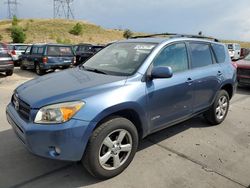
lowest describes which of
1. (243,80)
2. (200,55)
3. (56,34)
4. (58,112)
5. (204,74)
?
(243,80)

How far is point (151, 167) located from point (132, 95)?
3.50ft

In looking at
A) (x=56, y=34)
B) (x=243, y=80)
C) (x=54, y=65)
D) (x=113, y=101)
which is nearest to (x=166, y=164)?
(x=113, y=101)

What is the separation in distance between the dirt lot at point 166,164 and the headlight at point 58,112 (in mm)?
859

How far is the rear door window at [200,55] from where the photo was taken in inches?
179

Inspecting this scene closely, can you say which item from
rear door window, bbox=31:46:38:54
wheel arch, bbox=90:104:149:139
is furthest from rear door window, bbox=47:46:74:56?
wheel arch, bbox=90:104:149:139

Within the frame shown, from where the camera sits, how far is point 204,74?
4.64 m

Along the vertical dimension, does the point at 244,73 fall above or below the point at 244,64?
below

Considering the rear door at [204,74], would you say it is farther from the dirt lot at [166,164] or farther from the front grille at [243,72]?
the front grille at [243,72]

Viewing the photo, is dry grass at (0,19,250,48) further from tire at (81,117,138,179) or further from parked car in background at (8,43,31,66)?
tire at (81,117,138,179)

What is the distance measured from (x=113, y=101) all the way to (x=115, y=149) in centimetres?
64

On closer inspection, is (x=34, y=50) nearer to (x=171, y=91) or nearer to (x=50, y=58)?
(x=50, y=58)

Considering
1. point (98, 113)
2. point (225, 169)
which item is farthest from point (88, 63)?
point (225, 169)

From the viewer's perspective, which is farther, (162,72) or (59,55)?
(59,55)

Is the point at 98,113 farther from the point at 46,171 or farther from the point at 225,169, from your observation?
the point at 225,169
